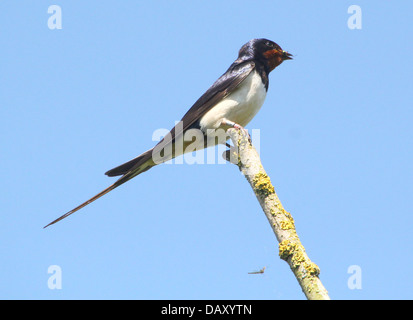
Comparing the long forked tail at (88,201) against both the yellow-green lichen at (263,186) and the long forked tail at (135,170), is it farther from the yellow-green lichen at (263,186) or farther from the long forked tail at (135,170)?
the yellow-green lichen at (263,186)

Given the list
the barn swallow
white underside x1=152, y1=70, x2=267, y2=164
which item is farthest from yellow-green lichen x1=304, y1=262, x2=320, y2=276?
white underside x1=152, y1=70, x2=267, y2=164

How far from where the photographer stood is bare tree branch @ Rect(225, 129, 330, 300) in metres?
3.47

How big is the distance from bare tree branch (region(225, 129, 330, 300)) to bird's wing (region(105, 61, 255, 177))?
1.37 metres

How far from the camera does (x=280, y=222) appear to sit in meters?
3.88

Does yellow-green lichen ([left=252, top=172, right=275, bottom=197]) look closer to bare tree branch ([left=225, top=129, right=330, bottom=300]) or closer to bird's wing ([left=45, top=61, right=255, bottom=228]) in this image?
bare tree branch ([left=225, top=129, right=330, bottom=300])

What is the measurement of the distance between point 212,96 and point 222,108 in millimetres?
219

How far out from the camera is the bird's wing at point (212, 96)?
5.99m

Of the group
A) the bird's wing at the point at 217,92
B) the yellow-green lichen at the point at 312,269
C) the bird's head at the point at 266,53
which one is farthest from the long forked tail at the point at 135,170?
the yellow-green lichen at the point at 312,269

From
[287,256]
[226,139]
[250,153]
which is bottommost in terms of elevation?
[287,256]

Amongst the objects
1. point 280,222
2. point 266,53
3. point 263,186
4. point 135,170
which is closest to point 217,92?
point 266,53
